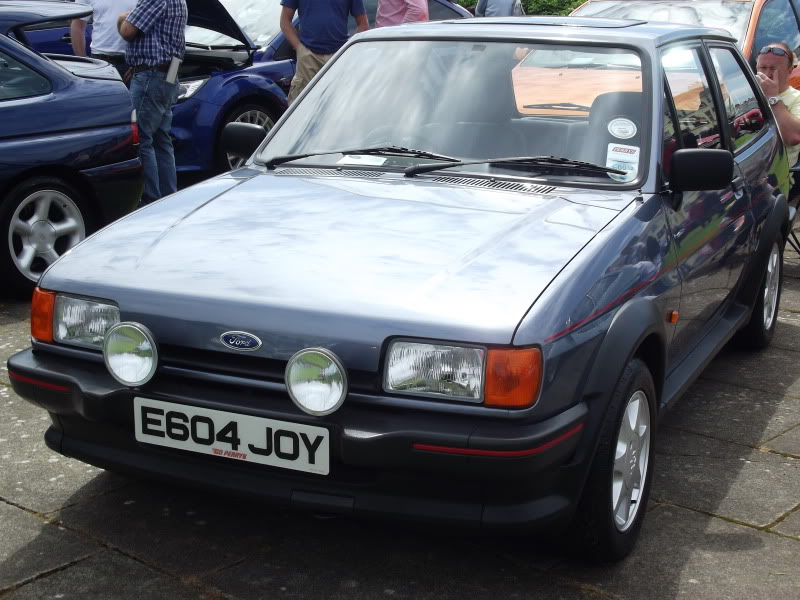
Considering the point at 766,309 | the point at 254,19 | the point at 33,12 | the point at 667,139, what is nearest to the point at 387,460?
the point at 667,139

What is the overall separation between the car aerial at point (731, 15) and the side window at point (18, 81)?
16.7 ft

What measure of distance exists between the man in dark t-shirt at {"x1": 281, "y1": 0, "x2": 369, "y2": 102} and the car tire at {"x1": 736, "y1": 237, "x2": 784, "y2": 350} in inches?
161

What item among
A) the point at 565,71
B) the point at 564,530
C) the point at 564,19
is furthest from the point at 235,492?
the point at 564,19

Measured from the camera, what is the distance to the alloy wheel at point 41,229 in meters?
6.41

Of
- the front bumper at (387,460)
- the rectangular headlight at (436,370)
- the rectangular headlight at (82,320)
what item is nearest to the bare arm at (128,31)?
the rectangular headlight at (82,320)

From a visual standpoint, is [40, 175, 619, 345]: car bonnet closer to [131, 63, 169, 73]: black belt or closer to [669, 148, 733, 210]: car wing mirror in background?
[669, 148, 733, 210]: car wing mirror in background

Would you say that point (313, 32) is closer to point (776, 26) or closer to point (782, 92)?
point (782, 92)

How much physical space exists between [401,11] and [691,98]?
16.9ft

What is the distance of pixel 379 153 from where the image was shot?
13.8ft

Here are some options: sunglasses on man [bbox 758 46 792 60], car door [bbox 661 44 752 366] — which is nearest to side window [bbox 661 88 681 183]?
car door [bbox 661 44 752 366]

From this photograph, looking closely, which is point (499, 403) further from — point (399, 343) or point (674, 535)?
point (674, 535)

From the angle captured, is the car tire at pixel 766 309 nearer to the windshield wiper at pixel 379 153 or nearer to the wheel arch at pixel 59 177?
the windshield wiper at pixel 379 153

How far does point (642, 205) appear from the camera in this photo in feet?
12.3

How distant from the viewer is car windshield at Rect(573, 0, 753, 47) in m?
9.48
